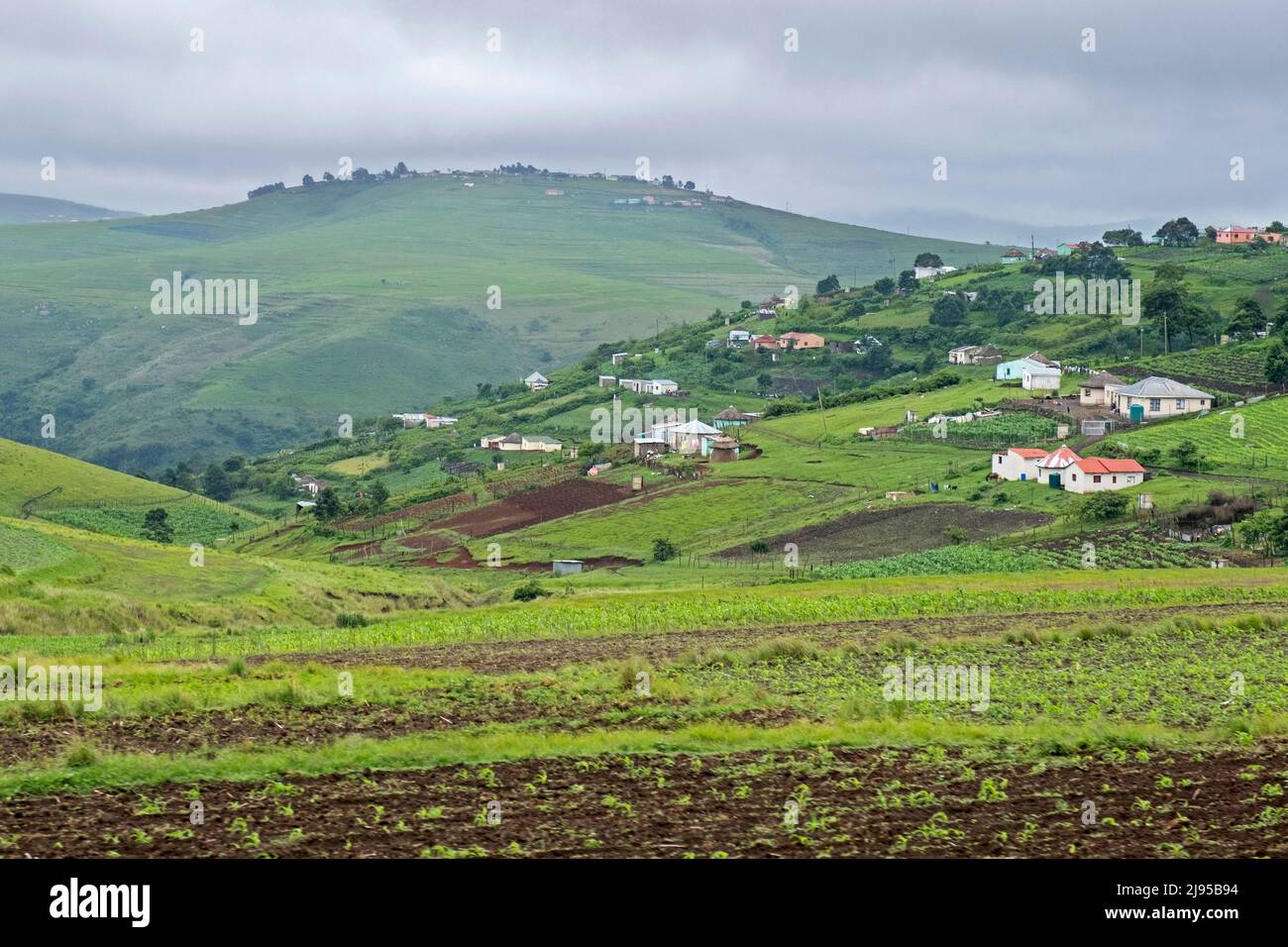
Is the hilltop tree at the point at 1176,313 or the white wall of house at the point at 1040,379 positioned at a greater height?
the hilltop tree at the point at 1176,313

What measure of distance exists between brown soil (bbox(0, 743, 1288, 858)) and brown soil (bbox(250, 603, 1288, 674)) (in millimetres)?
12677

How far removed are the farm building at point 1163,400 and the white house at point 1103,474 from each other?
2139cm

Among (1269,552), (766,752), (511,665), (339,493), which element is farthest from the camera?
(339,493)

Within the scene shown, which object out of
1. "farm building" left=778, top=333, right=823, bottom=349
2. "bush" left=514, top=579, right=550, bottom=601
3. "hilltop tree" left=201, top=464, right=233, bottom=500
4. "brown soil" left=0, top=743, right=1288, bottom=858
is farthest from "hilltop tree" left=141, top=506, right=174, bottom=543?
"farm building" left=778, top=333, right=823, bottom=349

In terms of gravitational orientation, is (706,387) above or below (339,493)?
above

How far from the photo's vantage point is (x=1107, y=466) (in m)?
83.0

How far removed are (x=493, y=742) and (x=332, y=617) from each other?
34.6 meters

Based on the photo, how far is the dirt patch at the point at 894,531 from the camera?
75.0m

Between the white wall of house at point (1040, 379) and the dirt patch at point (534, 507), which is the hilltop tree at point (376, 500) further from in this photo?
the white wall of house at point (1040, 379)

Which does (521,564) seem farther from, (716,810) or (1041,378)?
(716,810)

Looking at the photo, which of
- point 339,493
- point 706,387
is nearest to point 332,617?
point 339,493

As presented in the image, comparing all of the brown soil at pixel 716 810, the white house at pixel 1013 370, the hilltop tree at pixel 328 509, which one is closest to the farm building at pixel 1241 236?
the white house at pixel 1013 370
